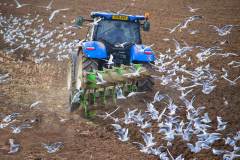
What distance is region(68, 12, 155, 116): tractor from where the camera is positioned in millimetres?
9594

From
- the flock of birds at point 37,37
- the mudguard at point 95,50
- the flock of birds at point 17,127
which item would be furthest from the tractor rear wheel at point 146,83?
the flock of birds at point 37,37

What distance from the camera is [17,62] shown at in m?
15.2

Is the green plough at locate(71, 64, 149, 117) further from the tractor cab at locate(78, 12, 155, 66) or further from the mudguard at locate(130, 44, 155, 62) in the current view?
the tractor cab at locate(78, 12, 155, 66)

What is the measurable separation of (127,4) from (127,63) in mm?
15689

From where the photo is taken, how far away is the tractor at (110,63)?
9.59m

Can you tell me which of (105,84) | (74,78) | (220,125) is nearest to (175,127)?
(220,125)

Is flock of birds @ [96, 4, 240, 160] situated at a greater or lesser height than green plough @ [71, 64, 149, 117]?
lesser

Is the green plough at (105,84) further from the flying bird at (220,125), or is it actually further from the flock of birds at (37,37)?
the flock of birds at (37,37)

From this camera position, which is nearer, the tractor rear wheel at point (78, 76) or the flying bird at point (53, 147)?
the flying bird at point (53, 147)

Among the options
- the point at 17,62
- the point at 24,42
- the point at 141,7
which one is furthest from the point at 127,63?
the point at 141,7

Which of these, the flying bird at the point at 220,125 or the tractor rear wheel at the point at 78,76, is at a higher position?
the tractor rear wheel at the point at 78,76

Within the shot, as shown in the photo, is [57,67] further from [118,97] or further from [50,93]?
[118,97]

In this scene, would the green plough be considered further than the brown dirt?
Yes

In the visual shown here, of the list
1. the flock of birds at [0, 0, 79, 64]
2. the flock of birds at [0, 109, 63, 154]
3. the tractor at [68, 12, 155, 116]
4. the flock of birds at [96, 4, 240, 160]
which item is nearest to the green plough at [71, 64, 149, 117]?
the tractor at [68, 12, 155, 116]
